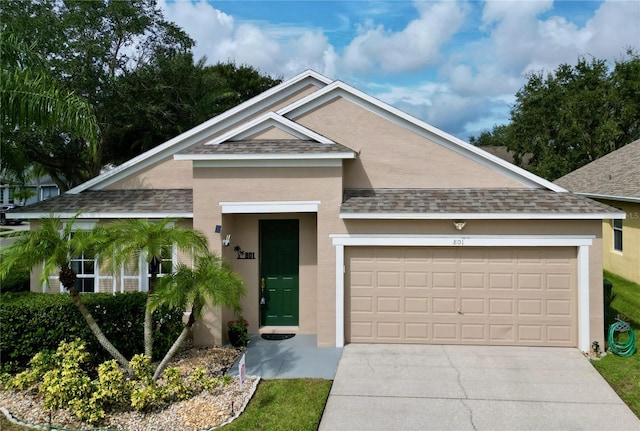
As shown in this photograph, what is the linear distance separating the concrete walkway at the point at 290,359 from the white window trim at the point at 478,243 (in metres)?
0.67

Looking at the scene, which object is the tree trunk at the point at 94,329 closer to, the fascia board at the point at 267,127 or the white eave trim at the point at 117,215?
the white eave trim at the point at 117,215

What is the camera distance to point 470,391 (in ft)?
25.1

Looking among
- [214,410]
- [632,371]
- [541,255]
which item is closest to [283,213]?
[214,410]

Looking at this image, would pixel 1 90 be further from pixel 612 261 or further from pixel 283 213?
pixel 612 261

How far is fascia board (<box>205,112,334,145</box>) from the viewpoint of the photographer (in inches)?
415

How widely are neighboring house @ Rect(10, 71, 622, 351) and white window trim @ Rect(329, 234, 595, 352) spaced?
2 centimetres

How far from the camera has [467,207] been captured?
984 cm

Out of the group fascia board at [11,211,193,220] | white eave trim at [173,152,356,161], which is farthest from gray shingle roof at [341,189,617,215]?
fascia board at [11,211,193,220]

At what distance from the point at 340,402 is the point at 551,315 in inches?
214

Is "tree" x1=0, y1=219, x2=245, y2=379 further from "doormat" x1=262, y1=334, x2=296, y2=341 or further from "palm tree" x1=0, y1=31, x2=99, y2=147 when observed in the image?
"doormat" x1=262, y1=334, x2=296, y2=341

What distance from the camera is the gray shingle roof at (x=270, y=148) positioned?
984 cm

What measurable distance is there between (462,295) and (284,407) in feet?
16.2

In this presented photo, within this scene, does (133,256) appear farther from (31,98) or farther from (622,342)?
(622,342)

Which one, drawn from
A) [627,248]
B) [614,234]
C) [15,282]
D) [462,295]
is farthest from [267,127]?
[614,234]
